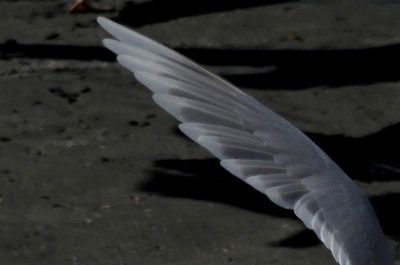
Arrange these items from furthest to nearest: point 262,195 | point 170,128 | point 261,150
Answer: point 170,128
point 262,195
point 261,150

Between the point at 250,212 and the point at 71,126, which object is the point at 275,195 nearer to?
the point at 250,212

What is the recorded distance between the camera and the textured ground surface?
4.81 metres

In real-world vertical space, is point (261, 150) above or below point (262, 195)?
above

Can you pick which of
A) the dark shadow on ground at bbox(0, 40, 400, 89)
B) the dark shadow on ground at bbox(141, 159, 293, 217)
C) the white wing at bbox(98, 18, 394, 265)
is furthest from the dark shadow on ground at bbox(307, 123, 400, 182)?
the white wing at bbox(98, 18, 394, 265)

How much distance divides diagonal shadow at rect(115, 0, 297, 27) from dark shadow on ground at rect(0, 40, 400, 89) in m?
0.48

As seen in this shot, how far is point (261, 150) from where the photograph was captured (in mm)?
3162

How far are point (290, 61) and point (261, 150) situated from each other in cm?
362

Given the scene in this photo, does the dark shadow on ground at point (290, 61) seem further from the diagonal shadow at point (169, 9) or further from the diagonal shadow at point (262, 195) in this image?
the diagonal shadow at point (262, 195)

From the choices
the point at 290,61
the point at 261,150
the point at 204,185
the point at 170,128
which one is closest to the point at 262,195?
the point at 204,185

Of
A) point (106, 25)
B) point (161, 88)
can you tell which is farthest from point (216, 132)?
point (106, 25)

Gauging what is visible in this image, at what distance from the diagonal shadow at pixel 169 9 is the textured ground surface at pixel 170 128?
0.5 inches

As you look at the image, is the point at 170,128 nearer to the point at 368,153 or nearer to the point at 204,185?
the point at 204,185

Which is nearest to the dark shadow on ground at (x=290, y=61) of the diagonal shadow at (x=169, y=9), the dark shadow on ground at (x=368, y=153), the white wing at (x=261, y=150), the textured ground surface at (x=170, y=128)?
the textured ground surface at (x=170, y=128)

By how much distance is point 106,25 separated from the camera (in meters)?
3.17
